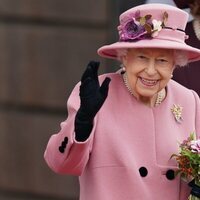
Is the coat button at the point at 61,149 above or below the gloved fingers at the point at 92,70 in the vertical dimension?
below

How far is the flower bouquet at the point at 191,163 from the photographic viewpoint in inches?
133

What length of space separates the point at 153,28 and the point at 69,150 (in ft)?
1.79

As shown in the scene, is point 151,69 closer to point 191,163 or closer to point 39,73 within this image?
point 191,163

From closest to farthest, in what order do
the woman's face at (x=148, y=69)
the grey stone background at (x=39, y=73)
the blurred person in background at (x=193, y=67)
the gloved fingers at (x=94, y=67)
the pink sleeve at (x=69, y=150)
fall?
the gloved fingers at (x=94, y=67) → the pink sleeve at (x=69, y=150) → the woman's face at (x=148, y=69) → the blurred person in background at (x=193, y=67) → the grey stone background at (x=39, y=73)

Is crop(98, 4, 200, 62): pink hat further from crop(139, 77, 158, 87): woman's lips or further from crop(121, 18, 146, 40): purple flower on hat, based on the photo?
crop(139, 77, 158, 87): woman's lips

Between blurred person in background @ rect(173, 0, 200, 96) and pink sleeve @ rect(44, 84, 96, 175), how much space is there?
29.5 inches

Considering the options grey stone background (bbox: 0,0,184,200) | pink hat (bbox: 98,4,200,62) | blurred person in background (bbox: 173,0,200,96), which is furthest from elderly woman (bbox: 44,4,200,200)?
grey stone background (bbox: 0,0,184,200)

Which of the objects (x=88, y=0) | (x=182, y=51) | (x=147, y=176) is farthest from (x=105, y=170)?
(x=88, y=0)

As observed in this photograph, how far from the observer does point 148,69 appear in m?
3.39

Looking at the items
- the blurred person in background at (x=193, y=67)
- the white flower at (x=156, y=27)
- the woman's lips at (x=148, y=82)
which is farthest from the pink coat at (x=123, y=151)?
the blurred person in background at (x=193, y=67)

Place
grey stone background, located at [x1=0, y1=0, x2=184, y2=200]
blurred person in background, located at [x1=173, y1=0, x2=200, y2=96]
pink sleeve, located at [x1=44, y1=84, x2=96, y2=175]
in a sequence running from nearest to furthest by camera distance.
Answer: pink sleeve, located at [x1=44, y1=84, x2=96, y2=175] < blurred person in background, located at [x1=173, y1=0, x2=200, y2=96] < grey stone background, located at [x1=0, y1=0, x2=184, y2=200]

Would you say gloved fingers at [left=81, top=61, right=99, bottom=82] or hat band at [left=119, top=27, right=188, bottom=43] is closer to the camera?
gloved fingers at [left=81, top=61, right=99, bottom=82]

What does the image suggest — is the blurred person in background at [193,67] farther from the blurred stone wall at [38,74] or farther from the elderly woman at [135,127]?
the blurred stone wall at [38,74]

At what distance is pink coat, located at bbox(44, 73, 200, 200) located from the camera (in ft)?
11.1
